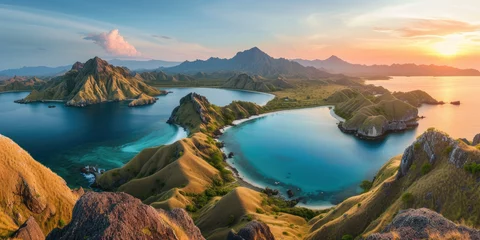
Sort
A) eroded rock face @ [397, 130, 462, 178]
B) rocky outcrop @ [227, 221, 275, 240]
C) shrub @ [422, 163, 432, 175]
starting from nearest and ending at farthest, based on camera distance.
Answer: rocky outcrop @ [227, 221, 275, 240] → eroded rock face @ [397, 130, 462, 178] → shrub @ [422, 163, 432, 175]

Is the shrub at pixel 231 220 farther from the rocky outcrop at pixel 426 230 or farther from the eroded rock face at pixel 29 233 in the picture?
the rocky outcrop at pixel 426 230

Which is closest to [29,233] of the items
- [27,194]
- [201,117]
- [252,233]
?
[27,194]

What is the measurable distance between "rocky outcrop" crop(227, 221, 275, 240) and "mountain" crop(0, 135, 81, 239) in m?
29.6

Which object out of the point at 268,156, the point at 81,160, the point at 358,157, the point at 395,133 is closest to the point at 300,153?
the point at 268,156

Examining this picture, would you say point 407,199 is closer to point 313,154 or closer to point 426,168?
point 426,168

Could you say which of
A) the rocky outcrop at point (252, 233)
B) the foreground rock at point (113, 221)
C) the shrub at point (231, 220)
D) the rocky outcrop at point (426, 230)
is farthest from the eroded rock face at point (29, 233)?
the rocky outcrop at point (426, 230)

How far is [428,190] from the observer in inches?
1703

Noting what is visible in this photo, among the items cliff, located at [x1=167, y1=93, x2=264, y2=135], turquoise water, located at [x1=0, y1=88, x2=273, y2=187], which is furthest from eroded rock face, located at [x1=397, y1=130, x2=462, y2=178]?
cliff, located at [x1=167, y1=93, x2=264, y2=135]

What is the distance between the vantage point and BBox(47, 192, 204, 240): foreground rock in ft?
73.7

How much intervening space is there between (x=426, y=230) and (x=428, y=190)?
19.8 m

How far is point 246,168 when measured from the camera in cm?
11206

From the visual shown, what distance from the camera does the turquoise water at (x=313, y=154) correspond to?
96.1m

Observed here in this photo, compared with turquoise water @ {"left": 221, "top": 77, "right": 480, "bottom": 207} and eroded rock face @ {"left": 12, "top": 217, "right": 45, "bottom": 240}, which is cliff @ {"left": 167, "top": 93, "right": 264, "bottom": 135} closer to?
turquoise water @ {"left": 221, "top": 77, "right": 480, "bottom": 207}

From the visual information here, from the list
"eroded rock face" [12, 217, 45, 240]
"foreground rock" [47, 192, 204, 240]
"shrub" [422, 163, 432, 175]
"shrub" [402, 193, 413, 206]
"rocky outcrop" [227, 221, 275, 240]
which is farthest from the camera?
"shrub" [422, 163, 432, 175]
